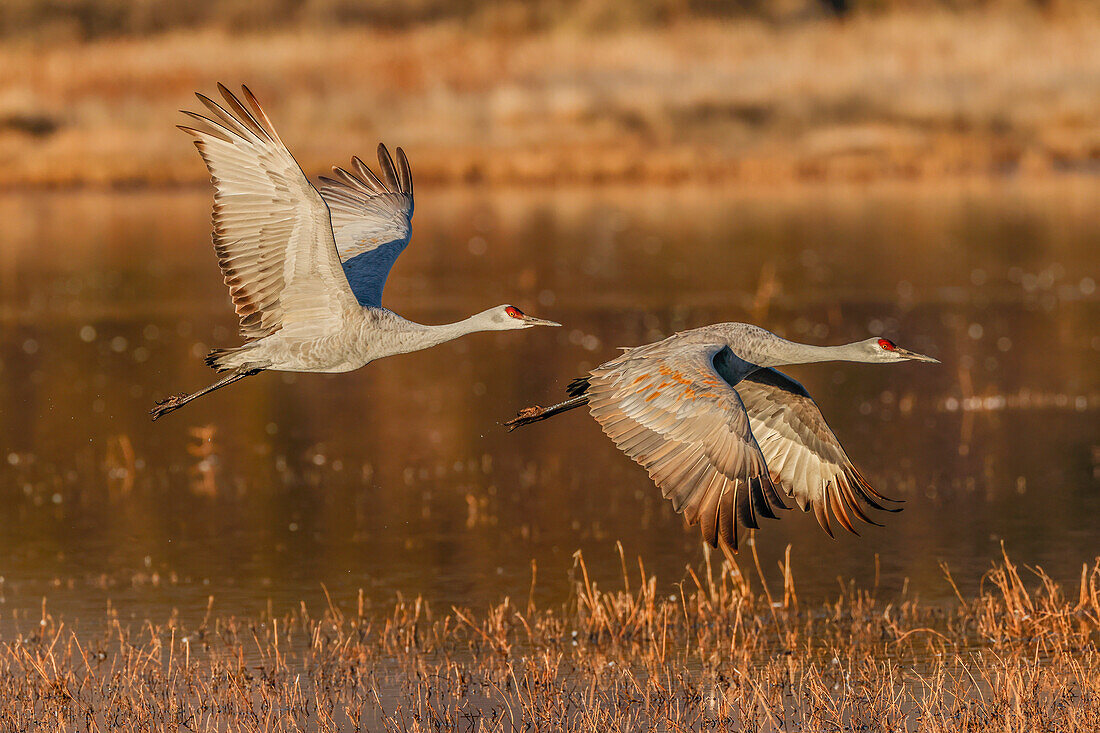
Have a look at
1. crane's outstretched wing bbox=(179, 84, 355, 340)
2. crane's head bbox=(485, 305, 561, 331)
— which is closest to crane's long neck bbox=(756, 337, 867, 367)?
crane's head bbox=(485, 305, 561, 331)

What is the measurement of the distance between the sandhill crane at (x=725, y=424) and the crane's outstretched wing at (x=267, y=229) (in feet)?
5.04

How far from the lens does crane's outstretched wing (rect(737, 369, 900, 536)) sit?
11.2 metres

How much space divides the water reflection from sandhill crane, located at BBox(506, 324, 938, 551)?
8.01 feet

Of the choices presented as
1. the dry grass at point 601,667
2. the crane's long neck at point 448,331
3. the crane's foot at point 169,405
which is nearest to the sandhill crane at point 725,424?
the crane's long neck at point 448,331

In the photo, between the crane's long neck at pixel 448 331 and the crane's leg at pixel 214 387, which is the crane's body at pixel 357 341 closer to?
the crane's long neck at pixel 448 331

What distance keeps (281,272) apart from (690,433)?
2977mm

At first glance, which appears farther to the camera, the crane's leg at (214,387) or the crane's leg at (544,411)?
the crane's leg at (214,387)

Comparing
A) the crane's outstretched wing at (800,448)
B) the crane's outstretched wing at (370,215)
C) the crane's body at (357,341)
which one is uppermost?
the crane's outstretched wing at (370,215)

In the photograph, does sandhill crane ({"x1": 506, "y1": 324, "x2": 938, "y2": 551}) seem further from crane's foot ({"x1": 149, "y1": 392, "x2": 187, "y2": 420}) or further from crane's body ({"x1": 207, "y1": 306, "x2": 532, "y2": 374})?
crane's foot ({"x1": 149, "y1": 392, "x2": 187, "y2": 420})

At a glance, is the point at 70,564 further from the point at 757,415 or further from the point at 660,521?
the point at 757,415

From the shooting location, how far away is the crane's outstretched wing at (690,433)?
9656mm

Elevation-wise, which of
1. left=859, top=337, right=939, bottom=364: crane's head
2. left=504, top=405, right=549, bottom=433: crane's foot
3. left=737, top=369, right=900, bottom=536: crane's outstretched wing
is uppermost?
left=859, top=337, right=939, bottom=364: crane's head

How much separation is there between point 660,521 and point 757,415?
15.4 ft

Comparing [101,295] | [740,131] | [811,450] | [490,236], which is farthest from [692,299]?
[740,131]
